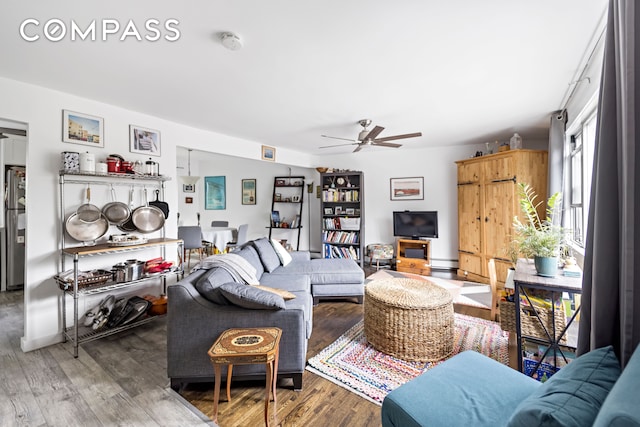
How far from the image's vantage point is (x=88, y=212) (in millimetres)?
2660

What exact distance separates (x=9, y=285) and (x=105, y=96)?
3.51 m

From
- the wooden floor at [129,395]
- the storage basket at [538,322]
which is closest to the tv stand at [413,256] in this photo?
the wooden floor at [129,395]

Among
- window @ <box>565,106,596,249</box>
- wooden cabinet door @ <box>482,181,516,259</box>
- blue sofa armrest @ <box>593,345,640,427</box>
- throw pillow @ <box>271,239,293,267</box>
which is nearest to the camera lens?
blue sofa armrest @ <box>593,345,640,427</box>

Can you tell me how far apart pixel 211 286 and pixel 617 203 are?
7.23 feet

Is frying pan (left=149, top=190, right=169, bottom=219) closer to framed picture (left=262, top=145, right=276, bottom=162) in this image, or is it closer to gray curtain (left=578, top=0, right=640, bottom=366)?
framed picture (left=262, top=145, right=276, bottom=162)

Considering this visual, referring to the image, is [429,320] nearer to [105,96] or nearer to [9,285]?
[105,96]

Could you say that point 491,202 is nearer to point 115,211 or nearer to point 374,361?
point 374,361

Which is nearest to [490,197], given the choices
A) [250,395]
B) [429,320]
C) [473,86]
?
[473,86]

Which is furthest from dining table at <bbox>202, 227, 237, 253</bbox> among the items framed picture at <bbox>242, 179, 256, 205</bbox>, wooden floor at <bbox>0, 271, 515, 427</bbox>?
wooden floor at <bbox>0, 271, 515, 427</bbox>

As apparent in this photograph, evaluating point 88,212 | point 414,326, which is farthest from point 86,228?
point 414,326

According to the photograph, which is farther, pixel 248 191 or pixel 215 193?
pixel 215 193

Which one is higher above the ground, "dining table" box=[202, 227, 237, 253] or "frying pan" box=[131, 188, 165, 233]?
"frying pan" box=[131, 188, 165, 233]

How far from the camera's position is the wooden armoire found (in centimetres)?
393

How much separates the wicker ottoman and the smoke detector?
2175 millimetres
